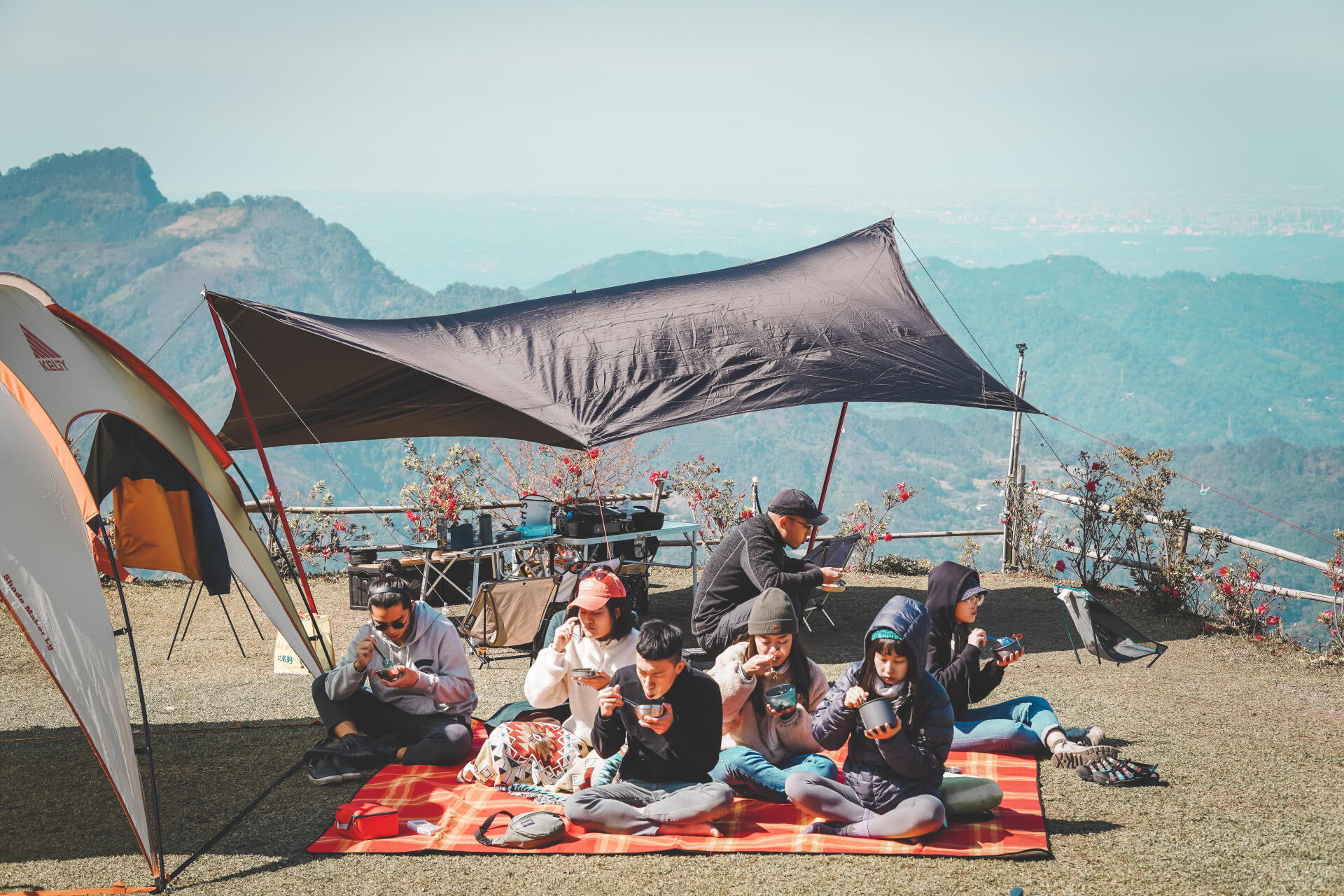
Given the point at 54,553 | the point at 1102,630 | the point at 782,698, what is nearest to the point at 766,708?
the point at 782,698

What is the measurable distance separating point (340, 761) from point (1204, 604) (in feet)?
17.1

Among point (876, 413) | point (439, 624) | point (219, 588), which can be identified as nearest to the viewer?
point (439, 624)

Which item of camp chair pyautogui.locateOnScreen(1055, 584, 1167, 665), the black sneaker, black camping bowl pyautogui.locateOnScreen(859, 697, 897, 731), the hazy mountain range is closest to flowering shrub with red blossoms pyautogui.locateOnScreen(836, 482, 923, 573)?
camp chair pyautogui.locateOnScreen(1055, 584, 1167, 665)

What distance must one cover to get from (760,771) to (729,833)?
265 mm

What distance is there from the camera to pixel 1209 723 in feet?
13.7

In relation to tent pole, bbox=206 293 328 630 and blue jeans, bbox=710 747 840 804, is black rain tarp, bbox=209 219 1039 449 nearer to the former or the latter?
tent pole, bbox=206 293 328 630

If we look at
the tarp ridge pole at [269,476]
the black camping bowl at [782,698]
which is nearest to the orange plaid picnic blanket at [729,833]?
the black camping bowl at [782,698]

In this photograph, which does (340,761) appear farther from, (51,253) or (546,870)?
(51,253)

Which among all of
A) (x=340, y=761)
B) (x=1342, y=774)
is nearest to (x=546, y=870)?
(x=340, y=761)

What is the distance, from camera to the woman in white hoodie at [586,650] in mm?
3479

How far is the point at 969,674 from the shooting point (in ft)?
12.2

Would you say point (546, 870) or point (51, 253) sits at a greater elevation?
point (51, 253)

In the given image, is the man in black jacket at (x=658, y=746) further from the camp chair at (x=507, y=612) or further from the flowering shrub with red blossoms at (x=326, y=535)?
the flowering shrub with red blossoms at (x=326, y=535)

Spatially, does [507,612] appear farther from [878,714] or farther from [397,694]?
[878,714]
